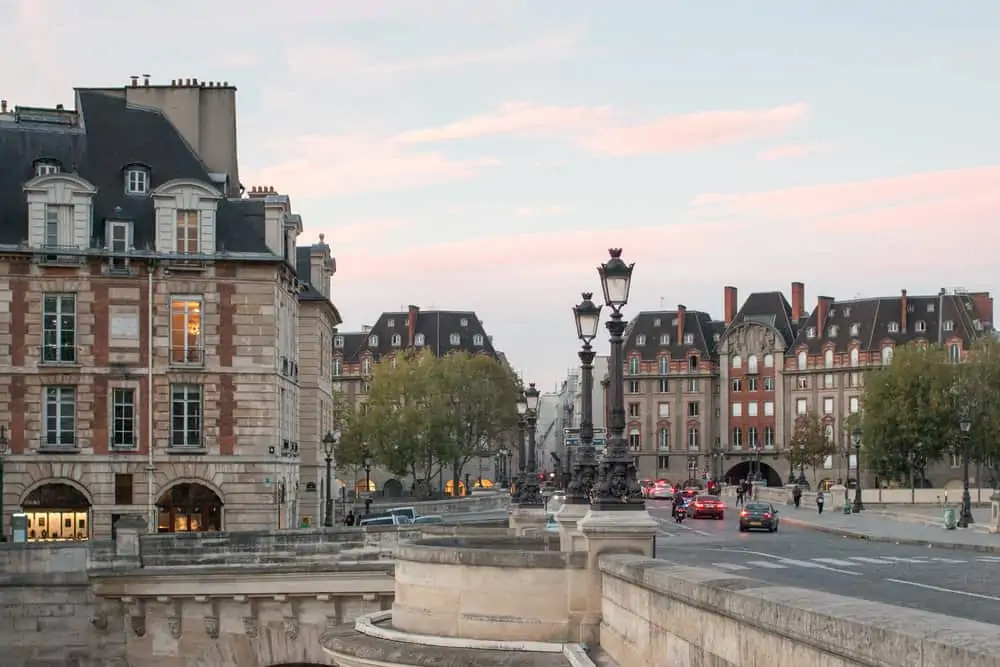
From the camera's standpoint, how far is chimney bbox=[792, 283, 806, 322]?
15538 cm

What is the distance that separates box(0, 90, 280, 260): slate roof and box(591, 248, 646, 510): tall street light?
34783mm

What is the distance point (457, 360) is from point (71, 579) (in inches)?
2747

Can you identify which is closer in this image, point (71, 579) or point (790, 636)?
point (790, 636)

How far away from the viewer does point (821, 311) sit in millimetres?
149750

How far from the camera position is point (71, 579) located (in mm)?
42500

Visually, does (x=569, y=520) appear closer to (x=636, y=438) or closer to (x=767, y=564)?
(x=767, y=564)

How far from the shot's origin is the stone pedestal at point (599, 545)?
19.9 m

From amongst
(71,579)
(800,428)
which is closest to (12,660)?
(71,579)

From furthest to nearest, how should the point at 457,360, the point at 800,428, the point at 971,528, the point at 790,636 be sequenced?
the point at 800,428
the point at 457,360
the point at 971,528
the point at 790,636

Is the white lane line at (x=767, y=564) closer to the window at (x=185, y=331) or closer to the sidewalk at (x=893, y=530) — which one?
the sidewalk at (x=893, y=530)

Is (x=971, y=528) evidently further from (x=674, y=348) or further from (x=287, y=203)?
(x=674, y=348)

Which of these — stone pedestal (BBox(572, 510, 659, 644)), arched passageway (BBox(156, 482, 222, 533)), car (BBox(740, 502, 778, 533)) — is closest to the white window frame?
arched passageway (BBox(156, 482, 222, 533))

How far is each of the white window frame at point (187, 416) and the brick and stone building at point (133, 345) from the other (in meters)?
0.05

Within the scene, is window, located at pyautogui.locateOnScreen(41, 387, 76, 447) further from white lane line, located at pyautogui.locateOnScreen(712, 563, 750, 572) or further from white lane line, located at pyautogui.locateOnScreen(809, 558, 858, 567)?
white lane line, located at pyautogui.locateOnScreen(809, 558, 858, 567)
